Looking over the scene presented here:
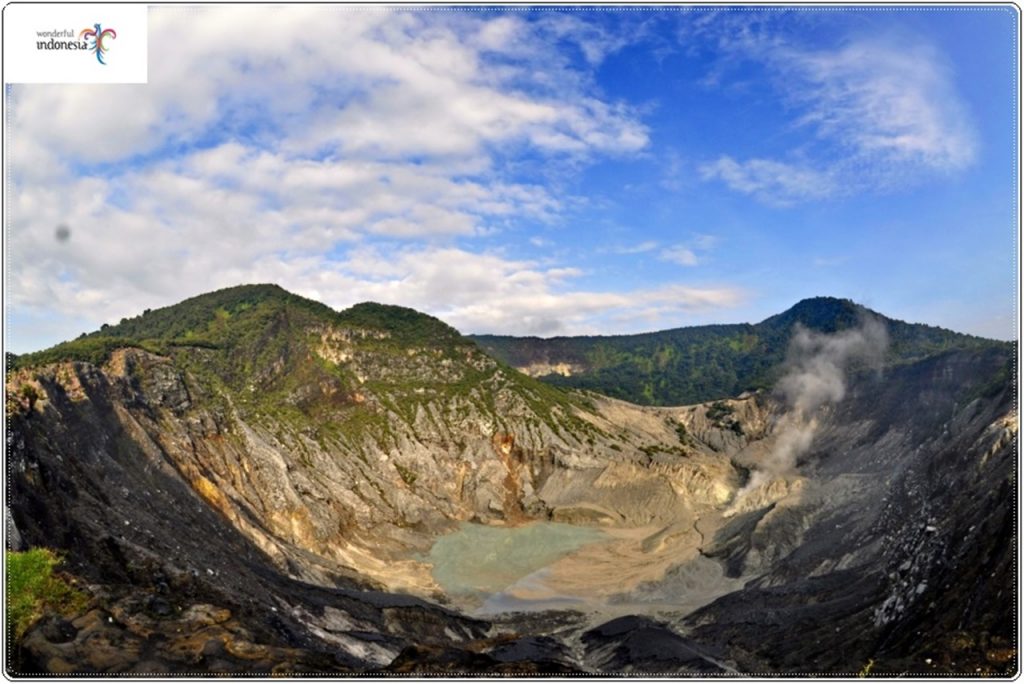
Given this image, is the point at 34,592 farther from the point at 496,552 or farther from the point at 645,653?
the point at 496,552

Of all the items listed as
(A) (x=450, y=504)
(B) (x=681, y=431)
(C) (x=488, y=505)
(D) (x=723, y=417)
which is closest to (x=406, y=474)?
(A) (x=450, y=504)

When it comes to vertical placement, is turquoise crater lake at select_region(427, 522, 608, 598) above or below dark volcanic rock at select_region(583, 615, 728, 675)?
below

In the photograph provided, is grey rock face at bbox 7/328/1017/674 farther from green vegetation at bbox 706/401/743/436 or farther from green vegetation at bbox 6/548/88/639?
green vegetation at bbox 6/548/88/639

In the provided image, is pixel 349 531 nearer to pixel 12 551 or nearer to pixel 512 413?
pixel 512 413

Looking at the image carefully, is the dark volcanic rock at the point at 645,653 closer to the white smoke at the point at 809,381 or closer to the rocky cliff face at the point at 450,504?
the rocky cliff face at the point at 450,504

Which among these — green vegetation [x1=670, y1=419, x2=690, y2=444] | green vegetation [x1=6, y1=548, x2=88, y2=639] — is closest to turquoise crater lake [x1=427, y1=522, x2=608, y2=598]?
green vegetation [x1=670, y1=419, x2=690, y2=444]

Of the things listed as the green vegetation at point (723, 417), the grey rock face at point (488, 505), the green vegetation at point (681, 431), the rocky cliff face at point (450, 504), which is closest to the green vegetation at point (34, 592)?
the rocky cliff face at point (450, 504)
